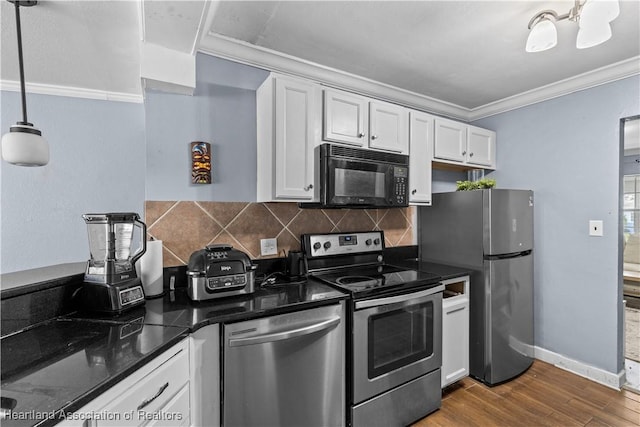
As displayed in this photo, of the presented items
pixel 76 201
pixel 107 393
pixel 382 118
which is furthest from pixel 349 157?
pixel 76 201

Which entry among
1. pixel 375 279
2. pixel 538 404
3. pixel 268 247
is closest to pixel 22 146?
pixel 268 247

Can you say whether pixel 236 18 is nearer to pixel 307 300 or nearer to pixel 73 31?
pixel 73 31

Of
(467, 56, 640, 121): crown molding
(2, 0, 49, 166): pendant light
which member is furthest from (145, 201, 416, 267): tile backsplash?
(467, 56, 640, 121): crown molding

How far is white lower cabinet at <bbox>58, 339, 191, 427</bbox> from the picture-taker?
760 mm

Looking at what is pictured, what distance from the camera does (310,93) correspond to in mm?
1906

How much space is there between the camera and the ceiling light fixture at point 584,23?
4.21 feet

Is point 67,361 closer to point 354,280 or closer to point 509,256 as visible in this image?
point 354,280

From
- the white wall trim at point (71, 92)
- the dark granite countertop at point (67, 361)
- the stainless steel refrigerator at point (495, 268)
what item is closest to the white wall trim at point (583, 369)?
the stainless steel refrigerator at point (495, 268)

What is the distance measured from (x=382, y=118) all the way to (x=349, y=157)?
48 cm

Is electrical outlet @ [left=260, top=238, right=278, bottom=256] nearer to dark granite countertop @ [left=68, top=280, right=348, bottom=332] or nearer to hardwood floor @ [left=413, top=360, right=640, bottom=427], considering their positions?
dark granite countertop @ [left=68, top=280, right=348, bottom=332]

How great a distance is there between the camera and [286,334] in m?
1.40

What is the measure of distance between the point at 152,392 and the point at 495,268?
7.44ft

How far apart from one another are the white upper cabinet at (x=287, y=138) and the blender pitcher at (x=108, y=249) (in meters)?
0.80

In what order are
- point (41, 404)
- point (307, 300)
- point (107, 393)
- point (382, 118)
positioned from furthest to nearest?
point (382, 118) → point (307, 300) → point (107, 393) → point (41, 404)
